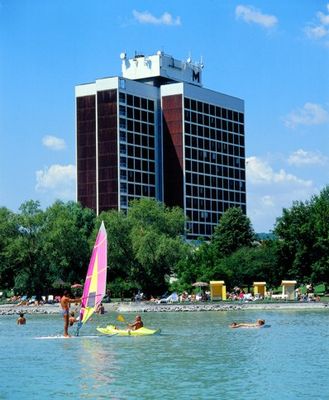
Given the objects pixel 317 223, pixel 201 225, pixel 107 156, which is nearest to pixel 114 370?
pixel 317 223

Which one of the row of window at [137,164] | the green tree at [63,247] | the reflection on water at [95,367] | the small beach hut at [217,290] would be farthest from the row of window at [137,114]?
the reflection on water at [95,367]

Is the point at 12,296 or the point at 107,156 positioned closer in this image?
the point at 12,296

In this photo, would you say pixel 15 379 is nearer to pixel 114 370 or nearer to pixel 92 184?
pixel 114 370

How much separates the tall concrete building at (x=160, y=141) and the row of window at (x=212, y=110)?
0.15 metres

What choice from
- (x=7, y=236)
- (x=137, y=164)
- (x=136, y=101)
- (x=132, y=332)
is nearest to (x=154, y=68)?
(x=136, y=101)

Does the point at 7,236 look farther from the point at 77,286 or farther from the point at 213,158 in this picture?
the point at 213,158

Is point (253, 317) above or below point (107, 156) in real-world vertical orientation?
below

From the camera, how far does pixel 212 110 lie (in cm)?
14775

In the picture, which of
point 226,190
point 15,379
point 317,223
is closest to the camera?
point 15,379

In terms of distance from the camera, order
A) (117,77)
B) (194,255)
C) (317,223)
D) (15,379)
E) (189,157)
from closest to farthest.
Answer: (15,379) → (317,223) → (194,255) → (117,77) → (189,157)

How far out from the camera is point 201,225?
14400cm

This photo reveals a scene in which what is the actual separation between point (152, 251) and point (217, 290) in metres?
9.56

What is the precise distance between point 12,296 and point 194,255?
2302 cm

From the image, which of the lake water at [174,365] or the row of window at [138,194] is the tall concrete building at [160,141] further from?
the lake water at [174,365]
